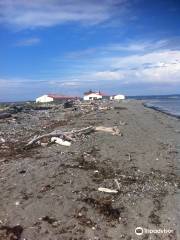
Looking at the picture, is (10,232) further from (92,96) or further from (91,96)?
(91,96)

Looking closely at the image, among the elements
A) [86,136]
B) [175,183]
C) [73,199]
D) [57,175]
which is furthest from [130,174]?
[86,136]

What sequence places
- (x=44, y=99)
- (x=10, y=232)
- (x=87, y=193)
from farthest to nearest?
(x=44, y=99), (x=87, y=193), (x=10, y=232)

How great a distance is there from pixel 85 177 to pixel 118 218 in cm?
472

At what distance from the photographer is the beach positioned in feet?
40.8

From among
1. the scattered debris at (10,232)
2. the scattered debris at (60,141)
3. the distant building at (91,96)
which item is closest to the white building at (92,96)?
the distant building at (91,96)

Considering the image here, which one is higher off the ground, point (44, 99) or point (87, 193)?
point (87, 193)

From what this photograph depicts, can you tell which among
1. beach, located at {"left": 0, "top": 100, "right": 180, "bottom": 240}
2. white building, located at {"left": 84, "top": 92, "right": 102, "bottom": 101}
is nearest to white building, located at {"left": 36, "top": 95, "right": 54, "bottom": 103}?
white building, located at {"left": 84, "top": 92, "right": 102, "bottom": 101}

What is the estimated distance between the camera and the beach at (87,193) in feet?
40.8

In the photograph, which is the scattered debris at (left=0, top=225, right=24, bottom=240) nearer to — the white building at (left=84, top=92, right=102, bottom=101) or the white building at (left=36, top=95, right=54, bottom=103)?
the white building at (left=36, top=95, right=54, bottom=103)

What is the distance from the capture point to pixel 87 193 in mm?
15633

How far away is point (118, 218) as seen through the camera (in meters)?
13.4

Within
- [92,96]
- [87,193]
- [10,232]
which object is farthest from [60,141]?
[92,96]

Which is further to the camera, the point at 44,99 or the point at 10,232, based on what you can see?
the point at 44,99

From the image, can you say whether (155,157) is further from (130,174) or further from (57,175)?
(57,175)
